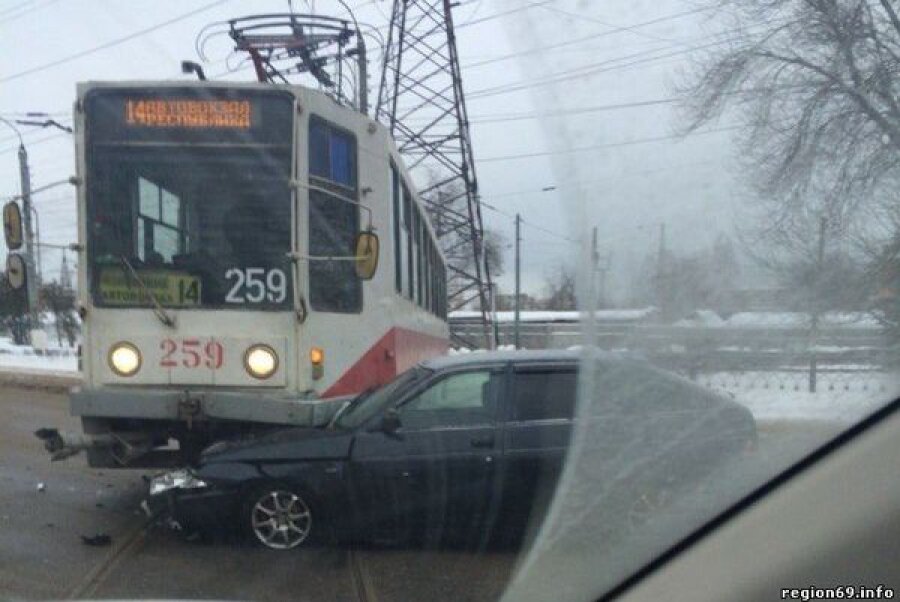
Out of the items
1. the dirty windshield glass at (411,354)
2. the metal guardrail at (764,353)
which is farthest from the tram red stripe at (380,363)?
the metal guardrail at (764,353)

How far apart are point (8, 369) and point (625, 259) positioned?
2474 centimetres

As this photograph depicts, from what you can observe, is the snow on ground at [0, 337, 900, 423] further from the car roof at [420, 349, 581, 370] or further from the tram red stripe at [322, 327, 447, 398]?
the tram red stripe at [322, 327, 447, 398]

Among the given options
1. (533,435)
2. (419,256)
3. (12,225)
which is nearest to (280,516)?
(533,435)

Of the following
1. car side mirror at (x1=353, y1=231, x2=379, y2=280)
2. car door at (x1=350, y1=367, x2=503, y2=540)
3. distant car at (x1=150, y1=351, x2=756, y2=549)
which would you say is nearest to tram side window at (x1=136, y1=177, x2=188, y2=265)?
car side mirror at (x1=353, y1=231, x2=379, y2=280)

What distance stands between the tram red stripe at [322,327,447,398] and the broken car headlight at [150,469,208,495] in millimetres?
1232

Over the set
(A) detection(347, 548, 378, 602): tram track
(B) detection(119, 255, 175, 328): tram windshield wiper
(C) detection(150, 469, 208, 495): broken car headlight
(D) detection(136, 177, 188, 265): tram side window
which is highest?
(D) detection(136, 177, 188, 265): tram side window

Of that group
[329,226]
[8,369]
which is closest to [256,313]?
[329,226]

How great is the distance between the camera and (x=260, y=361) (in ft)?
24.5

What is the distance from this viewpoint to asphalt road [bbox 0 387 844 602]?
18.4 ft

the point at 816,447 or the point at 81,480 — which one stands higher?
the point at 816,447

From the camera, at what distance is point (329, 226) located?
7.82 m

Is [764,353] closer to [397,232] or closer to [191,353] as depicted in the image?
[191,353]

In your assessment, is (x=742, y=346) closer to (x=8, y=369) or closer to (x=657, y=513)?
(x=657, y=513)

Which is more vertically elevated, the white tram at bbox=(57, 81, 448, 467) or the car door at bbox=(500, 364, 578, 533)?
the white tram at bbox=(57, 81, 448, 467)
